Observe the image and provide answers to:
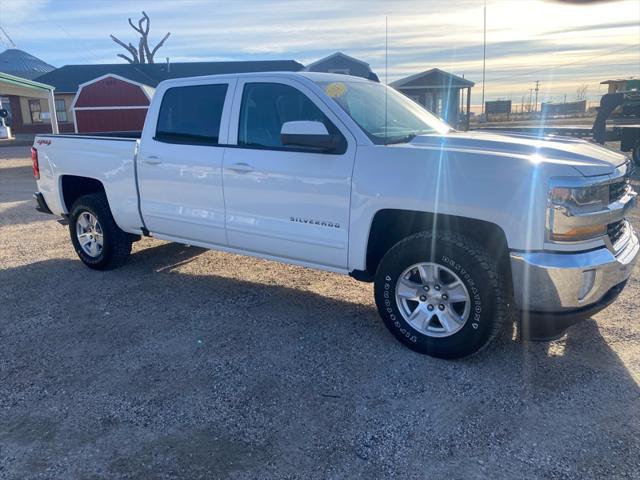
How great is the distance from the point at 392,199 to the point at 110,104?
29.0 meters

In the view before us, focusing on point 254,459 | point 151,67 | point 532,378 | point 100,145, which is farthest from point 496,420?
point 151,67

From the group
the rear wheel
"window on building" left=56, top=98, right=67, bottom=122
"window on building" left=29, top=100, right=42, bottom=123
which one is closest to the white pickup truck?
the rear wheel

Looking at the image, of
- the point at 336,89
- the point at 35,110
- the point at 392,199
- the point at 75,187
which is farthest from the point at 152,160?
the point at 35,110

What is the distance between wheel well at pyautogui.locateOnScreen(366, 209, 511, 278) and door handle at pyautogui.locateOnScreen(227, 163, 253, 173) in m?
1.21

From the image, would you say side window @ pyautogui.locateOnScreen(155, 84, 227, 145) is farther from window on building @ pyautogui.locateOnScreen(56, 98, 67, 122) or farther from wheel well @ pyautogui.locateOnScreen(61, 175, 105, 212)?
window on building @ pyautogui.locateOnScreen(56, 98, 67, 122)

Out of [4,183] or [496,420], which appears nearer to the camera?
[496,420]

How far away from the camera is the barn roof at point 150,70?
3416 centimetres

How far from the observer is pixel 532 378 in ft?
11.9

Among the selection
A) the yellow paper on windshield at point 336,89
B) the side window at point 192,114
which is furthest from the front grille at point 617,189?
the side window at point 192,114

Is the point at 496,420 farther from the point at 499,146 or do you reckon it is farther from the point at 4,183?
the point at 4,183

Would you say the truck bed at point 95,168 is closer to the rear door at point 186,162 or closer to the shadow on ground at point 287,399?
the rear door at point 186,162

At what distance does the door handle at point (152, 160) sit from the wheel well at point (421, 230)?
7.58ft

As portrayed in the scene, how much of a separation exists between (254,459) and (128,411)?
3.11ft

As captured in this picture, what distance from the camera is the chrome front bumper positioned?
10.9ft
